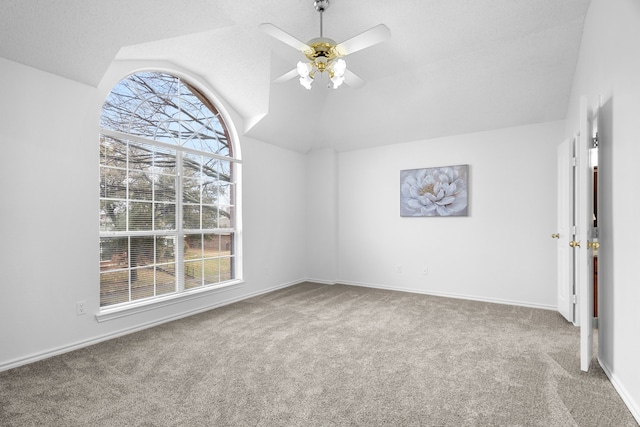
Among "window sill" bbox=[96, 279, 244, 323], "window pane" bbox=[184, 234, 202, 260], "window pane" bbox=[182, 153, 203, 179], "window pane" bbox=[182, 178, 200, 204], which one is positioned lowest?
"window sill" bbox=[96, 279, 244, 323]

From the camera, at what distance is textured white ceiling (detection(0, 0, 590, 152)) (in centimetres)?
264

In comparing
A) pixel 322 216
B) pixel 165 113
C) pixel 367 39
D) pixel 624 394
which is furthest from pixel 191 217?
pixel 624 394

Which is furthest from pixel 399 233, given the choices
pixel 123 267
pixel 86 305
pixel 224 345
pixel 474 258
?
pixel 86 305

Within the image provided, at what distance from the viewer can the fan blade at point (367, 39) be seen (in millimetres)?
2270

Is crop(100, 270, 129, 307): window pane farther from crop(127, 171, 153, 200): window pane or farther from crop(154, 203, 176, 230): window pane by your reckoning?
crop(127, 171, 153, 200): window pane

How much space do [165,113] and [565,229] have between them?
14.9 feet

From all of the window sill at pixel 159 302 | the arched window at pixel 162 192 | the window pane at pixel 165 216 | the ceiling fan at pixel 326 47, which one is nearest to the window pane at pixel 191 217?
the arched window at pixel 162 192

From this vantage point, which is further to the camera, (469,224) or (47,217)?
(469,224)

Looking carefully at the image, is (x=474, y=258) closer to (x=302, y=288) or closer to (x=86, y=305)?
(x=302, y=288)

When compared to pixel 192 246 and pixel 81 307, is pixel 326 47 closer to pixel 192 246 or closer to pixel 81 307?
pixel 192 246

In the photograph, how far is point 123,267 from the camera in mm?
3354

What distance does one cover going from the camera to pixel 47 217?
2754mm

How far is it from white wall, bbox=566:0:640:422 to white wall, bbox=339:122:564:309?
173cm

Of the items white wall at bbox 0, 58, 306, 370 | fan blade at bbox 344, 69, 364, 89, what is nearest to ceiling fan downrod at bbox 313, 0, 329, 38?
fan blade at bbox 344, 69, 364, 89
